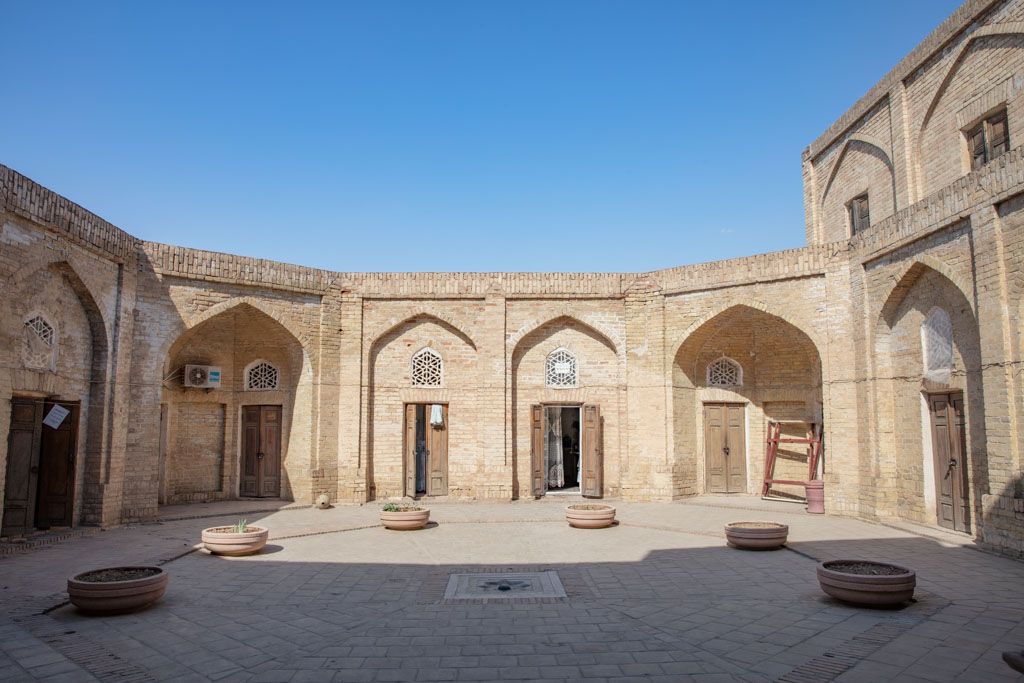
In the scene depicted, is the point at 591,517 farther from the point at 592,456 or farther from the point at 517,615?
the point at 517,615

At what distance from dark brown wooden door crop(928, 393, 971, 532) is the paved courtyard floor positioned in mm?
399

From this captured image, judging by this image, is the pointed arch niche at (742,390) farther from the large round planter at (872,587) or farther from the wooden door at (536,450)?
the large round planter at (872,587)

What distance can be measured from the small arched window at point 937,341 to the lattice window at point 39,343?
520 inches

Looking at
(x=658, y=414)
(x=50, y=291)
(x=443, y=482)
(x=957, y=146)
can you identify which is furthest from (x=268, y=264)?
(x=957, y=146)

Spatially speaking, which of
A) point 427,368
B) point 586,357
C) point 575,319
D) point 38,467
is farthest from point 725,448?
point 38,467

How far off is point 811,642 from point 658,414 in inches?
358

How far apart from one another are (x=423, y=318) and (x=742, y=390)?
7159 mm

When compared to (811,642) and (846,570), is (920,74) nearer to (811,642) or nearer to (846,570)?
(846,570)

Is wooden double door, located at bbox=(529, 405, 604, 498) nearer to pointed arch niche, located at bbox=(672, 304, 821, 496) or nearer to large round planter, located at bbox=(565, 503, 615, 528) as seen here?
pointed arch niche, located at bbox=(672, 304, 821, 496)

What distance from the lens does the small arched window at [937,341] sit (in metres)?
10.3

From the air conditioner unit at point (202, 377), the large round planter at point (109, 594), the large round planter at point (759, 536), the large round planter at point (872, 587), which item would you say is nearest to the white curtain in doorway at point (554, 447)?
the large round planter at point (759, 536)

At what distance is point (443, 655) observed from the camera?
5.36 m

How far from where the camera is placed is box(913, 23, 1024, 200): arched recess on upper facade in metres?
11.0

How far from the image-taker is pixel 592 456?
14.9m
